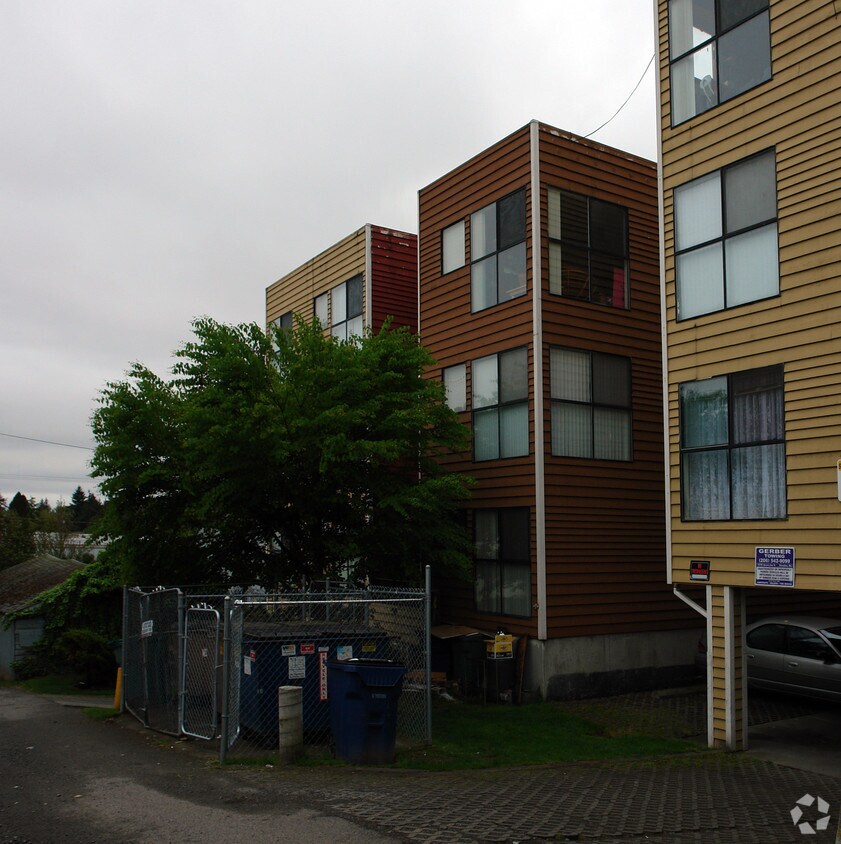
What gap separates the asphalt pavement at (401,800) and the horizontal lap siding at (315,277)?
46.6 ft

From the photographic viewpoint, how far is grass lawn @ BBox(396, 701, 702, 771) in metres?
10.9

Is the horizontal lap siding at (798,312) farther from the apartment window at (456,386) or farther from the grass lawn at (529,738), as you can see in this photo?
the apartment window at (456,386)

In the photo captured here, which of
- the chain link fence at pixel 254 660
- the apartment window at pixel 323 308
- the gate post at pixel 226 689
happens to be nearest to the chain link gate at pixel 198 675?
the chain link fence at pixel 254 660

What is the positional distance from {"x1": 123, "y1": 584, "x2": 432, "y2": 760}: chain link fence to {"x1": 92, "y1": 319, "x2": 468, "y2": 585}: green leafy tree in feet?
7.18

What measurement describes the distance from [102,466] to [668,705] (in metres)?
10.3

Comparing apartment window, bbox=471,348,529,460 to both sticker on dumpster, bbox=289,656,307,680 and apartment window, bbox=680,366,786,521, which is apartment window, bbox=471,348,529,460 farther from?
sticker on dumpster, bbox=289,656,307,680

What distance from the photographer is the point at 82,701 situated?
58.7 ft

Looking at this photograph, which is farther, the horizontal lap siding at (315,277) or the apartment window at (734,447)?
the horizontal lap siding at (315,277)

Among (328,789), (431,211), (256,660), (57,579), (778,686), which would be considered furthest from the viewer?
(57,579)

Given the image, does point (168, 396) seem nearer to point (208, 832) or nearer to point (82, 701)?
point (82, 701)

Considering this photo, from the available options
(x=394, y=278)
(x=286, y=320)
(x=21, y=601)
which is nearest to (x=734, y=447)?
(x=394, y=278)

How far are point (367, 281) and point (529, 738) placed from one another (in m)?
12.8

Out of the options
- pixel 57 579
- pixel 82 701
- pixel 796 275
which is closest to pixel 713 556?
pixel 796 275

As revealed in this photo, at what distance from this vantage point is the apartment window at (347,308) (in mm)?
22766
